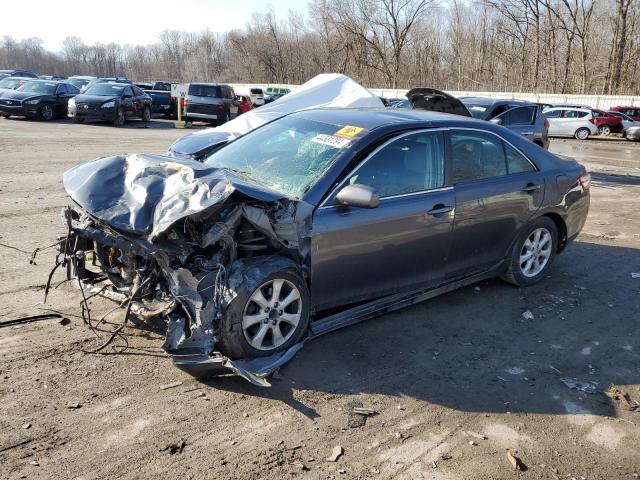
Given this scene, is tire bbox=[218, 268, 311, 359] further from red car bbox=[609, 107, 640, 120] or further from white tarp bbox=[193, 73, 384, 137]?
red car bbox=[609, 107, 640, 120]

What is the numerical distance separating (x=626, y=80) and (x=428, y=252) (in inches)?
2013

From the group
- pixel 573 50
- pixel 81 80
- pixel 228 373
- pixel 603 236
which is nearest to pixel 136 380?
pixel 228 373

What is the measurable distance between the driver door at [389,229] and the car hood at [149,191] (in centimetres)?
57

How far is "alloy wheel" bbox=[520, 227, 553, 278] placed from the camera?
5.71 meters

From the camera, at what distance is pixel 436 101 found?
9.81 metres

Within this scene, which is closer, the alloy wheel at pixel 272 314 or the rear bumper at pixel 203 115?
the alloy wheel at pixel 272 314

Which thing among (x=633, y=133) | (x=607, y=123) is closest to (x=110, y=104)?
(x=607, y=123)

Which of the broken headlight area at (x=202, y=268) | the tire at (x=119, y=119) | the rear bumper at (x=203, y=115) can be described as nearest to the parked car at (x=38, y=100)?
the tire at (x=119, y=119)

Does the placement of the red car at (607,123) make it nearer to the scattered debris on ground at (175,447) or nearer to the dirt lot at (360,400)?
the dirt lot at (360,400)

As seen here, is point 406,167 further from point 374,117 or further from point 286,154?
point 286,154

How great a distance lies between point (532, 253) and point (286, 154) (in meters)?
2.82

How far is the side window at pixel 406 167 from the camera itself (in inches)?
173

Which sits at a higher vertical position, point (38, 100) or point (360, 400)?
point (38, 100)

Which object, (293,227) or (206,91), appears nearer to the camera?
(293,227)
